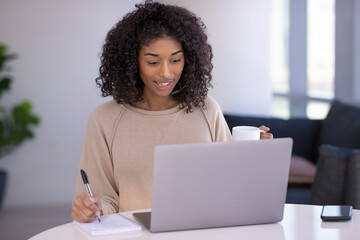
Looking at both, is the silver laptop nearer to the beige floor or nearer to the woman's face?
the woman's face

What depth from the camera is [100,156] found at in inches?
87.6

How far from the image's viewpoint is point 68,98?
5.33m

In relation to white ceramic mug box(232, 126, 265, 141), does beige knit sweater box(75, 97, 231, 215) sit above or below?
below

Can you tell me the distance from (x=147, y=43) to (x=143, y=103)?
261 mm

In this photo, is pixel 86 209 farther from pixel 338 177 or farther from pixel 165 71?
pixel 338 177

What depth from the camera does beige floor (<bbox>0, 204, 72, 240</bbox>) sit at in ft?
14.8

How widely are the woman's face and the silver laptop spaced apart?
24.1 inches

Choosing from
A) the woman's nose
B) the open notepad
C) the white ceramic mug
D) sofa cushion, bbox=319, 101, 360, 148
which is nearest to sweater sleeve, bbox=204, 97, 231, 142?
the woman's nose

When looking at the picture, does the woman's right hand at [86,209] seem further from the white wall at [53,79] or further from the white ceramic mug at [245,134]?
the white wall at [53,79]

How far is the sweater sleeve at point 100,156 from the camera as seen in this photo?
7.26 feet

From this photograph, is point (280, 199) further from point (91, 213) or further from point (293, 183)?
point (293, 183)

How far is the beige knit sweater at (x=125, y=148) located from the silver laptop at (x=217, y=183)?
1.70 ft

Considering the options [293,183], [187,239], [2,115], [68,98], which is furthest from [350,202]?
[2,115]

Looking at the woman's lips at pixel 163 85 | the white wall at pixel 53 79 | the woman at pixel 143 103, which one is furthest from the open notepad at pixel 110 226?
the white wall at pixel 53 79
